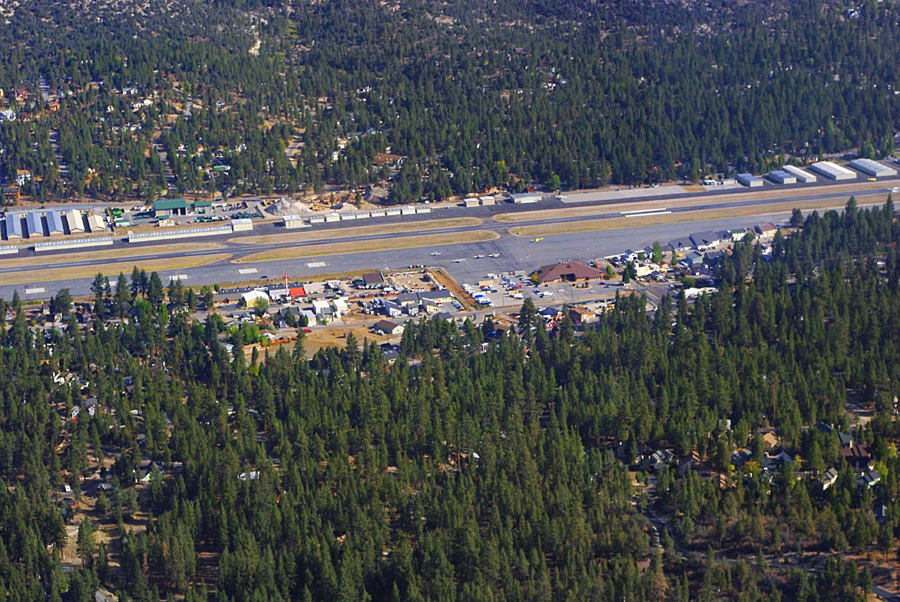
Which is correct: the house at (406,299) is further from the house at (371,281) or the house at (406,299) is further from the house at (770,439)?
the house at (770,439)

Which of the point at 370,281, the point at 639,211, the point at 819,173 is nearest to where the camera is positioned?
the point at 370,281

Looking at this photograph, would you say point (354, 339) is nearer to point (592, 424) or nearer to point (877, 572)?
point (592, 424)

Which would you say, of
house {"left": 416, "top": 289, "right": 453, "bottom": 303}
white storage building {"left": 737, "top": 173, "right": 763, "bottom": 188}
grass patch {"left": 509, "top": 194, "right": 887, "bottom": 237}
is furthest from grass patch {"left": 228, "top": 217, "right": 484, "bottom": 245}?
white storage building {"left": 737, "top": 173, "right": 763, "bottom": 188}

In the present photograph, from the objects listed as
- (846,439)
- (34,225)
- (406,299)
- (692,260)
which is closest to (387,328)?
(406,299)

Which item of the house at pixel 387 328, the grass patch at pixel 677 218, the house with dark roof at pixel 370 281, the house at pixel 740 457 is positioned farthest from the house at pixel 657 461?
the grass patch at pixel 677 218

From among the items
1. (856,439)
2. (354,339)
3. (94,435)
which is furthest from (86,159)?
(856,439)

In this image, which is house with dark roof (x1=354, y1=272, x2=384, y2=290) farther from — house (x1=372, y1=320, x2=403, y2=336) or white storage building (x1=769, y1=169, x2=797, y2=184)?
white storage building (x1=769, y1=169, x2=797, y2=184)

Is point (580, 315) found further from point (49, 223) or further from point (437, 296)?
point (49, 223)
